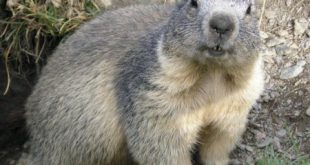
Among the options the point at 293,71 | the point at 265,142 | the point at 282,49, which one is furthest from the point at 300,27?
the point at 265,142

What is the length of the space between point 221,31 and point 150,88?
0.85 m

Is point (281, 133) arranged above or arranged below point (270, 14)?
below

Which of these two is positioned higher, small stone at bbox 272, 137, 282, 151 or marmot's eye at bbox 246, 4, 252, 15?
marmot's eye at bbox 246, 4, 252, 15

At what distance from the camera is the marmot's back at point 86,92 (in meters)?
4.88

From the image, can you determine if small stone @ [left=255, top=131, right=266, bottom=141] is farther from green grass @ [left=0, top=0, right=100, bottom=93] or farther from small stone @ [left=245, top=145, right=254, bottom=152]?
green grass @ [left=0, top=0, right=100, bottom=93]

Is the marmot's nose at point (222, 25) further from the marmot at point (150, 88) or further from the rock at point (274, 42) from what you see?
the rock at point (274, 42)

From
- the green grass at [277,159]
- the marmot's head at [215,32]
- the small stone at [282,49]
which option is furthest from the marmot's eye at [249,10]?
the small stone at [282,49]

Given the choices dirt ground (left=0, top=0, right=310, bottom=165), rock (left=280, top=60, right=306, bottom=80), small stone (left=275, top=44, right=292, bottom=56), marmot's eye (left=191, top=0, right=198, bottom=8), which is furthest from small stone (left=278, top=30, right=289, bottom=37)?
marmot's eye (left=191, top=0, right=198, bottom=8)

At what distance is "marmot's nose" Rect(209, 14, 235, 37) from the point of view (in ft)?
12.1

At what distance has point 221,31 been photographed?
3.68 metres

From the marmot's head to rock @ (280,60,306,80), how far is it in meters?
1.44

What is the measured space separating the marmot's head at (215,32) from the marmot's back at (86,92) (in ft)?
2.76

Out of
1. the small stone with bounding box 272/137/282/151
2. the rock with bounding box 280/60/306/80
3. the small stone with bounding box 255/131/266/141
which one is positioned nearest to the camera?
the small stone with bounding box 272/137/282/151

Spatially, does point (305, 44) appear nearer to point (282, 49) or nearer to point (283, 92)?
point (282, 49)
